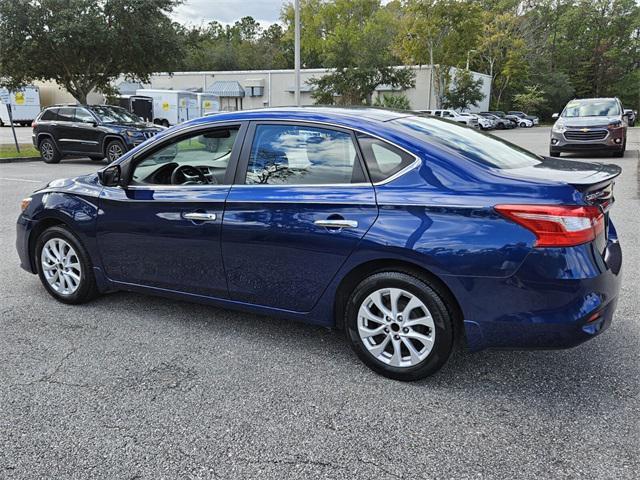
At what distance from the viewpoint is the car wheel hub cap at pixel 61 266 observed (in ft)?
14.1

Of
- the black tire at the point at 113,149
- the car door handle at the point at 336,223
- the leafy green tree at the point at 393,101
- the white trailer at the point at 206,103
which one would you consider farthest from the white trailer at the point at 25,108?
the car door handle at the point at 336,223

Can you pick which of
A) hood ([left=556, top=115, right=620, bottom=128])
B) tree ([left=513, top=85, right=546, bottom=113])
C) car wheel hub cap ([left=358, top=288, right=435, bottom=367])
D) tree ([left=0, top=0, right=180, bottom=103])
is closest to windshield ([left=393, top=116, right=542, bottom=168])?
car wheel hub cap ([left=358, top=288, right=435, bottom=367])

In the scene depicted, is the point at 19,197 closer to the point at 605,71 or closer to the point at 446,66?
the point at 446,66

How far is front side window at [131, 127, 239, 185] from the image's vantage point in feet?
12.1

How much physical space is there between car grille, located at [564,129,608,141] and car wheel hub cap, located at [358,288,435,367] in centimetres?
1412

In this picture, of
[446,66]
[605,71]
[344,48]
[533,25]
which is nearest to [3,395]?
[344,48]

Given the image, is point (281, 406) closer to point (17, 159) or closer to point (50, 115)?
point (50, 115)

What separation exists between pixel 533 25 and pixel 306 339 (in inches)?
2599

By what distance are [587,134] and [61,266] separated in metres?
14.7

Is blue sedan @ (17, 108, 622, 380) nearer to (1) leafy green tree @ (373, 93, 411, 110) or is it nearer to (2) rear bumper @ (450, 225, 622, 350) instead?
(2) rear bumper @ (450, 225, 622, 350)

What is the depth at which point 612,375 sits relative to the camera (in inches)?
126

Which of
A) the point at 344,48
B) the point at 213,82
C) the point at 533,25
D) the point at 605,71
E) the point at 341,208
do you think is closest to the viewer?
the point at 341,208

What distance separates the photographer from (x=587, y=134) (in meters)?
15.0

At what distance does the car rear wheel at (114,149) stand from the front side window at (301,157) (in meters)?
12.9
